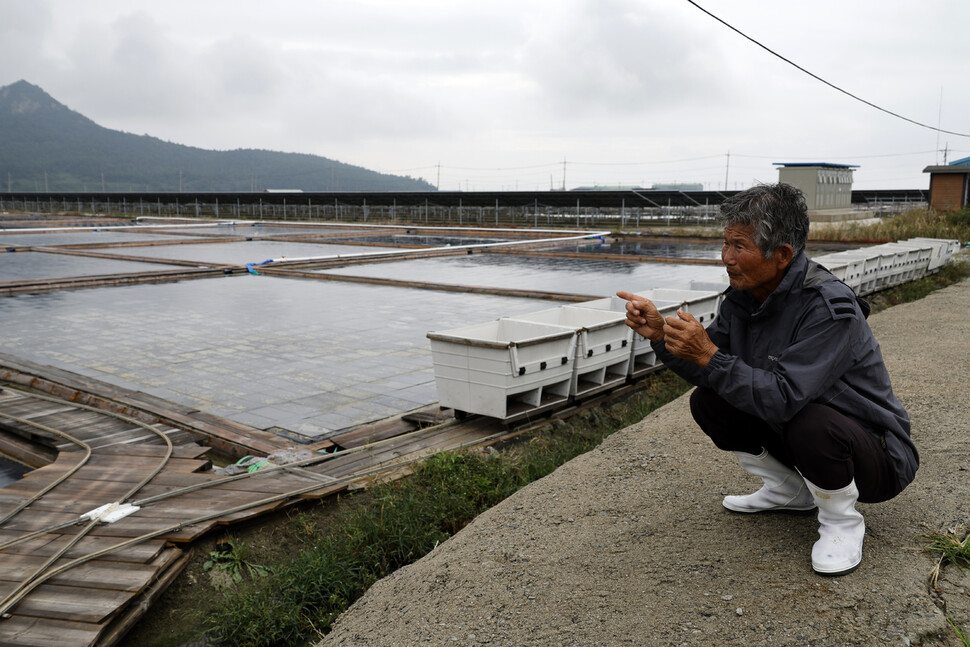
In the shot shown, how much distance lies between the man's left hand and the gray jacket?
34 millimetres

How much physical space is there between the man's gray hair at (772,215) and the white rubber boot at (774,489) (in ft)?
2.78

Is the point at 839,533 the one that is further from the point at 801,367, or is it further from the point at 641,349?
the point at 641,349

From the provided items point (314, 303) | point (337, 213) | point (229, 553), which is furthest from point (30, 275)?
point (337, 213)

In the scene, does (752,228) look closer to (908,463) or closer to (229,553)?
(908,463)

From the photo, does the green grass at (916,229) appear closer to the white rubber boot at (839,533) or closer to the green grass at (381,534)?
the green grass at (381,534)

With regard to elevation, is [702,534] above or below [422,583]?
above

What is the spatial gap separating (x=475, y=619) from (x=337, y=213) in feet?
130

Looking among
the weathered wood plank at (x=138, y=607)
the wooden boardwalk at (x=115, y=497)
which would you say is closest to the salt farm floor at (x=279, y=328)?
the wooden boardwalk at (x=115, y=497)

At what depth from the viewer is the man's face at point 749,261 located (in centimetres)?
258

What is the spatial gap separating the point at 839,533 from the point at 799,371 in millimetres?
627

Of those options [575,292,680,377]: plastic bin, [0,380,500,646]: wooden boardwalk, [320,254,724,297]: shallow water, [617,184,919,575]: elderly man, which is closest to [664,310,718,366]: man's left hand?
[617,184,919,575]: elderly man

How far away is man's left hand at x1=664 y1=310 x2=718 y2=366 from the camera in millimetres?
2461

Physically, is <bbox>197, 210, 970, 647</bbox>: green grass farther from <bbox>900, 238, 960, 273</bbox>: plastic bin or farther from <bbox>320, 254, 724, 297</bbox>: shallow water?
<bbox>900, 238, 960, 273</bbox>: plastic bin

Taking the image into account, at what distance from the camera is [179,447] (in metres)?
4.91
